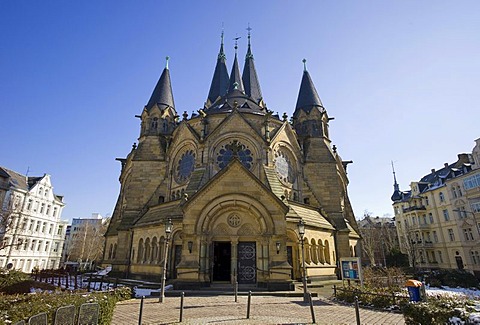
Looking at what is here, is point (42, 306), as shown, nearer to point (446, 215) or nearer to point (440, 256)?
point (446, 215)

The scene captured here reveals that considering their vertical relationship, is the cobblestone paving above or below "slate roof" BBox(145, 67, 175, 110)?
below

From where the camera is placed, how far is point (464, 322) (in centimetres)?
614

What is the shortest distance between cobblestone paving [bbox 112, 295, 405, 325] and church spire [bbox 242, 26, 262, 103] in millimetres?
30688

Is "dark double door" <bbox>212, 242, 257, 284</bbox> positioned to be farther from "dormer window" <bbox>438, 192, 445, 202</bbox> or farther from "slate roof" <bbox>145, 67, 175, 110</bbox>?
"dormer window" <bbox>438, 192, 445, 202</bbox>

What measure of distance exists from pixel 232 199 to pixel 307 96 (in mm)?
22141

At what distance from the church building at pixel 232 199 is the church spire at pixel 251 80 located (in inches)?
316

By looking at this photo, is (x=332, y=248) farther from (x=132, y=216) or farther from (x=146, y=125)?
(x=146, y=125)

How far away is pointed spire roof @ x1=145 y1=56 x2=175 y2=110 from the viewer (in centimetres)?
3278

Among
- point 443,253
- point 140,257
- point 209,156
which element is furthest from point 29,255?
point 443,253

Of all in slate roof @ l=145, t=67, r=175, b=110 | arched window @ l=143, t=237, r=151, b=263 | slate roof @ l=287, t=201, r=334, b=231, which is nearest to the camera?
slate roof @ l=287, t=201, r=334, b=231

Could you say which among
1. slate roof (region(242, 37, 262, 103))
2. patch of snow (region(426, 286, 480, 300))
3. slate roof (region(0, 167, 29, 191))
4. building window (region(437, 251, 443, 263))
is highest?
slate roof (region(242, 37, 262, 103))

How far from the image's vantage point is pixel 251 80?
4353 cm

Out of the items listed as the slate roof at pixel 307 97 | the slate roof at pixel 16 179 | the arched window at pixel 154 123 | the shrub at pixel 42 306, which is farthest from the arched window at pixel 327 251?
the slate roof at pixel 16 179

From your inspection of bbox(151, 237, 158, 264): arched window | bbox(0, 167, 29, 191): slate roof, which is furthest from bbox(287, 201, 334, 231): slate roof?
bbox(0, 167, 29, 191): slate roof
